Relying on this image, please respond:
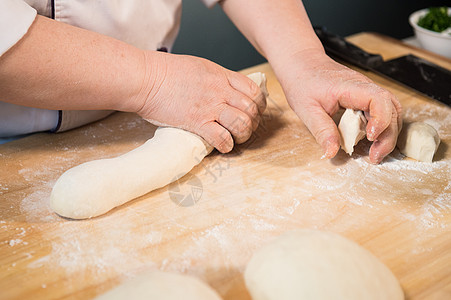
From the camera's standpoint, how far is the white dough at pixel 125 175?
1053 millimetres

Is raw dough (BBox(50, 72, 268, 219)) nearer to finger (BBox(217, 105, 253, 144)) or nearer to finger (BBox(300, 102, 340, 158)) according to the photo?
finger (BBox(217, 105, 253, 144))

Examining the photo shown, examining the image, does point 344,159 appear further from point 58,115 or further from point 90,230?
point 58,115

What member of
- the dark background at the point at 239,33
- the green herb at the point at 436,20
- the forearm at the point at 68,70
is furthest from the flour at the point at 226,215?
the dark background at the point at 239,33

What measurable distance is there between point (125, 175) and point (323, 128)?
1.91 ft

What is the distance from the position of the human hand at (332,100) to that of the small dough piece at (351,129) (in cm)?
3

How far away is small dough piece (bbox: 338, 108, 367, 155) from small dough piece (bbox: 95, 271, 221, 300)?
2.19ft

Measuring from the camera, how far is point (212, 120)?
126 cm

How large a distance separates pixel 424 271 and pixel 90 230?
782 mm

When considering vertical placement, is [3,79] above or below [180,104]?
above

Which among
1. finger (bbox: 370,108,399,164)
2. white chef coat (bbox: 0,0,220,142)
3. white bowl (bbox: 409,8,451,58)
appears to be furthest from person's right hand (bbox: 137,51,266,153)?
white bowl (bbox: 409,8,451,58)

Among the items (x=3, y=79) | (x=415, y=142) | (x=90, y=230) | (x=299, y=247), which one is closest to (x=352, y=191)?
(x=415, y=142)

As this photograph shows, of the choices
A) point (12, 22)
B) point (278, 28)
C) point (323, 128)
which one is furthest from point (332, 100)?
point (12, 22)

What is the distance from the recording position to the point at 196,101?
124 cm

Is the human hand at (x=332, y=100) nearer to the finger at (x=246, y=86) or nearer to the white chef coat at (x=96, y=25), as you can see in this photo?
the finger at (x=246, y=86)
